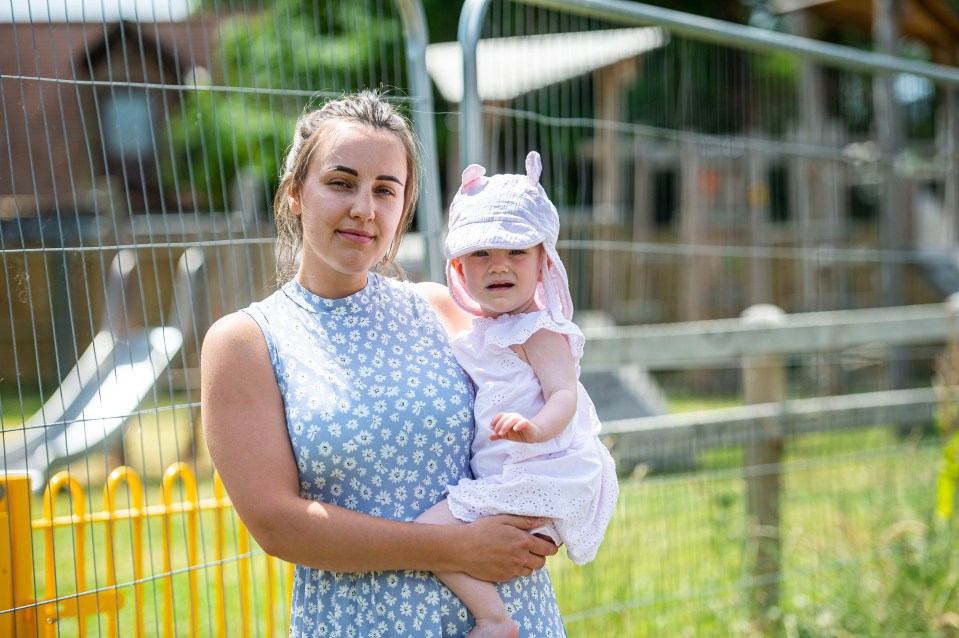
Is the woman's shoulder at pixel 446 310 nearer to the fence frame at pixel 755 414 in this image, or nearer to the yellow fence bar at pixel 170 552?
the yellow fence bar at pixel 170 552

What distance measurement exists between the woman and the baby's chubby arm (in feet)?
0.50

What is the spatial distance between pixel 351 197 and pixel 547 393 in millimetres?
538

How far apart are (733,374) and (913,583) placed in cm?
656

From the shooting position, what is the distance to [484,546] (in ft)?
6.13

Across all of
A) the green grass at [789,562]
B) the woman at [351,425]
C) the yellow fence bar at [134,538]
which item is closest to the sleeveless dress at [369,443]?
the woman at [351,425]

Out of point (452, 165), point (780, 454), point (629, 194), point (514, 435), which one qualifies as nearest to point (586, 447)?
point (514, 435)

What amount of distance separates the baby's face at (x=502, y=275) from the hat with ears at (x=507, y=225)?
0.12 feet

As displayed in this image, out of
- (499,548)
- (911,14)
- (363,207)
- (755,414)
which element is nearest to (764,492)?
(755,414)

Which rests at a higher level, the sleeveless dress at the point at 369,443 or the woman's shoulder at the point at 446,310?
the woman's shoulder at the point at 446,310

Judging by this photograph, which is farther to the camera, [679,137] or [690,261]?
Result: [690,261]

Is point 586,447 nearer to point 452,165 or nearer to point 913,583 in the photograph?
point 913,583

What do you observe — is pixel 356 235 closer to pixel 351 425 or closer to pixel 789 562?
pixel 351 425

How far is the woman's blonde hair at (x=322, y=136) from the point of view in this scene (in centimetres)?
196

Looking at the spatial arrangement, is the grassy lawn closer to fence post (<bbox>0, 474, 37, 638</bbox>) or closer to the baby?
fence post (<bbox>0, 474, 37, 638</bbox>)
